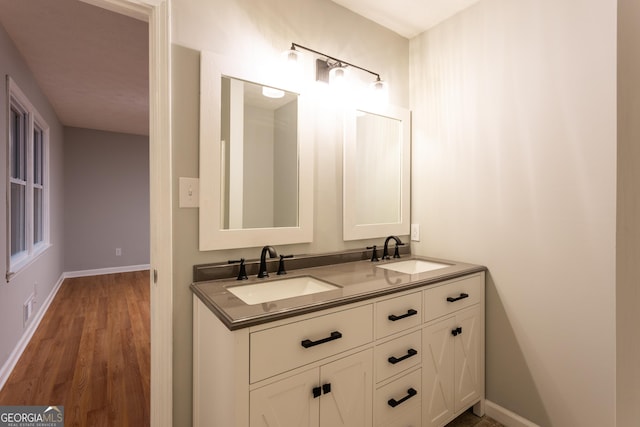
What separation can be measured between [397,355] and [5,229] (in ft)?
8.95

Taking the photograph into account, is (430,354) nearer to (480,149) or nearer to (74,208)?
(480,149)

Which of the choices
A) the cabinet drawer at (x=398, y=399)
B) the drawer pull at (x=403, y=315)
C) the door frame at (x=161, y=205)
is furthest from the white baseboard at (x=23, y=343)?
the drawer pull at (x=403, y=315)

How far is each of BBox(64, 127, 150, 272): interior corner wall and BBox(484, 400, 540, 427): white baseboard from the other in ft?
18.5

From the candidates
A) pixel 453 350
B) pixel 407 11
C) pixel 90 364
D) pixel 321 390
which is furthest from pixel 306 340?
pixel 90 364

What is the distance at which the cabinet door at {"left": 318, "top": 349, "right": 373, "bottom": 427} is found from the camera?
118cm

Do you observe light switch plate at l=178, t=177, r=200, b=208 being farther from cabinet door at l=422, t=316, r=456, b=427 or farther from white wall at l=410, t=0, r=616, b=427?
white wall at l=410, t=0, r=616, b=427

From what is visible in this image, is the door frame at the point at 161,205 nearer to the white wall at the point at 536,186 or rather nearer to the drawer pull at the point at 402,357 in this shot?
the drawer pull at the point at 402,357

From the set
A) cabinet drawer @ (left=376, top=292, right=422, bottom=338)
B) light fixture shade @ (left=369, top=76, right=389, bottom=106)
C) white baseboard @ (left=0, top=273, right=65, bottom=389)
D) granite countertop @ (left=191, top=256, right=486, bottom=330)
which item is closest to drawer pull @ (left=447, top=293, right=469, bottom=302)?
granite countertop @ (left=191, top=256, right=486, bottom=330)

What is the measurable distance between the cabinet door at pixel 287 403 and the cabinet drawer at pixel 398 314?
0.35 meters

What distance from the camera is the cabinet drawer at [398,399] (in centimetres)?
134

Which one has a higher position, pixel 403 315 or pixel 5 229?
pixel 5 229

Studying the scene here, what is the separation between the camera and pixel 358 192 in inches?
79.6

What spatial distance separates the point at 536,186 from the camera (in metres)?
1.65

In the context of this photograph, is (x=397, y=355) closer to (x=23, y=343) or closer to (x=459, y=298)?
(x=459, y=298)
